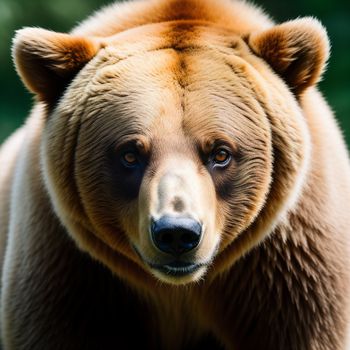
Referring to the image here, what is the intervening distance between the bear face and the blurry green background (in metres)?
7.25

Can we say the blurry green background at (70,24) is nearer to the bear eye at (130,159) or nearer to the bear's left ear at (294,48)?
the bear's left ear at (294,48)

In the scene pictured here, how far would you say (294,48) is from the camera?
5.43 meters

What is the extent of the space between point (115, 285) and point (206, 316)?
56 cm

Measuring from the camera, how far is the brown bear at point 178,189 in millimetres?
5184

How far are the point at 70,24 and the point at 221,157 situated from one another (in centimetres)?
892

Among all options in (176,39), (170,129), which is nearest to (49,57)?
(176,39)

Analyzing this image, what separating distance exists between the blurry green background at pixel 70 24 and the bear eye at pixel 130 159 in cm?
752

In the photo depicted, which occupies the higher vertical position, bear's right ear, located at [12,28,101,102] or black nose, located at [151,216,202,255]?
bear's right ear, located at [12,28,101,102]

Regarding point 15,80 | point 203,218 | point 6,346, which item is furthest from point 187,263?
point 15,80

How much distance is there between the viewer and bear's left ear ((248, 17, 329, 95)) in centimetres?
543

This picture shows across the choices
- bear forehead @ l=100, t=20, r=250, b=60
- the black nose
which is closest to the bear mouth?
the black nose

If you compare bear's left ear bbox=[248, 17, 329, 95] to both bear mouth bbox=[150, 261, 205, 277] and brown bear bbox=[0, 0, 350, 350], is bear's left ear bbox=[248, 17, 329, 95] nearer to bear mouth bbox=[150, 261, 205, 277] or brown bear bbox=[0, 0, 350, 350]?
brown bear bbox=[0, 0, 350, 350]

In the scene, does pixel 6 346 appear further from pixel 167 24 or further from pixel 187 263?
pixel 167 24

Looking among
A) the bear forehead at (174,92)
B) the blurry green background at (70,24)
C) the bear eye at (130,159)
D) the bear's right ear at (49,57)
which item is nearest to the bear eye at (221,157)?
the bear forehead at (174,92)
